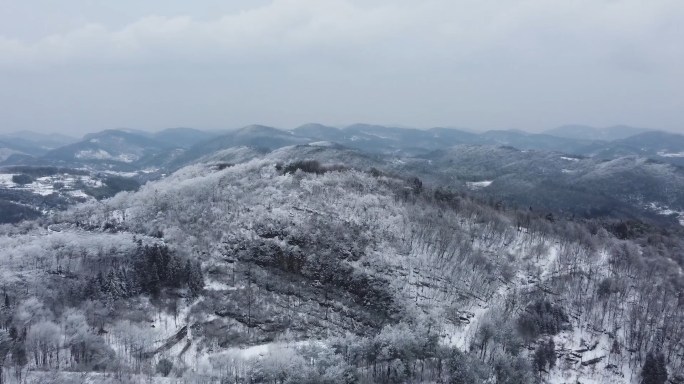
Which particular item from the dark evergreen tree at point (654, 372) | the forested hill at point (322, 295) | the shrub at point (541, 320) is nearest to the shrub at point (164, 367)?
the forested hill at point (322, 295)

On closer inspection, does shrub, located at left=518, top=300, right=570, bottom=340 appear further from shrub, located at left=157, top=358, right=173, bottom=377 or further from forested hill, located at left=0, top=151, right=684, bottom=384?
shrub, located at left=157, top=358, right=173, bottom=377

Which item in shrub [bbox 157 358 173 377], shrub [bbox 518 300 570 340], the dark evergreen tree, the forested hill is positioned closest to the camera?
shrub [bbox 157 358 173 377]

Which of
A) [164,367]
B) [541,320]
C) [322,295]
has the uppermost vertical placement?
[322,295]

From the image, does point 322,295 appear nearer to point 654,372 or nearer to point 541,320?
point 541,320

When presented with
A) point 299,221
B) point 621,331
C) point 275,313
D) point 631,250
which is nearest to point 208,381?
point 275,313

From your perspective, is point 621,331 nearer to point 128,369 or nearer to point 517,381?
point 517,381

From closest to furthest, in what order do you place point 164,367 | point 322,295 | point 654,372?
point 164,367, point 654,372, point 322,295

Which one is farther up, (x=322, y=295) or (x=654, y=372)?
(x=322, y=295)

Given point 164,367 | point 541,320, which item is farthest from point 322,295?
point 541,320

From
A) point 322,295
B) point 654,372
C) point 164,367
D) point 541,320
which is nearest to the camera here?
point 164,367

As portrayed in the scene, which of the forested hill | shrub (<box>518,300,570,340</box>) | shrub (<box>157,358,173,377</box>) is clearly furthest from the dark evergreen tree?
shrub (<box>157,358,173,377</box>)

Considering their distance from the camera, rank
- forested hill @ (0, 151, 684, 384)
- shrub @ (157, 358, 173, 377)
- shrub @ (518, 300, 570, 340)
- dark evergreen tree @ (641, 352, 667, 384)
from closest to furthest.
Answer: shrub @ (157, 358, 173, 377) → forested hill @ (0, 151, 684, 384) → dark evergreen tree @ (641, 352, 667, 384) → shrub @ (518, 300, 570, 340)
